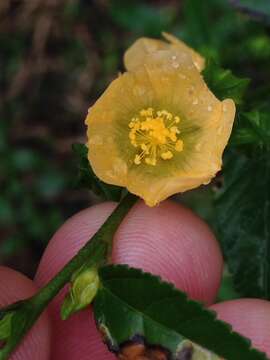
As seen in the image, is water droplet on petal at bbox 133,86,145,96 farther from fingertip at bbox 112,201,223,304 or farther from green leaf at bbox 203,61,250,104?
fingertip at bbox 112,201,223,304

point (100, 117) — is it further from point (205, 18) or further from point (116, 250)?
point (205, 18)

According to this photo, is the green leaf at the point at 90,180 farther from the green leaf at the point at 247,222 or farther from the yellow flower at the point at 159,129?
the green leaf at the point at 247,222

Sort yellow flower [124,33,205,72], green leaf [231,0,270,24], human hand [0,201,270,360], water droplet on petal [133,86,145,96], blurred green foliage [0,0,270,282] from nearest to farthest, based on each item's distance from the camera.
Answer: human hand [0,201,270,360] < water droplet on petal [133,86,145,96] < yellow flower [124,33,205,72] < green leaf [231,0,270,24] < blurred green foliage [0,0,270,282]

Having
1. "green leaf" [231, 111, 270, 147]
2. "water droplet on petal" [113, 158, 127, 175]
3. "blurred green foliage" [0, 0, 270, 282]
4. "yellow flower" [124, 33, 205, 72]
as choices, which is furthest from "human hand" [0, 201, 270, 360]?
"blurred green foliage" [0, 0, 270, 282]

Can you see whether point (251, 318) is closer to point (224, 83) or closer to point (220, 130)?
point (220, 130)

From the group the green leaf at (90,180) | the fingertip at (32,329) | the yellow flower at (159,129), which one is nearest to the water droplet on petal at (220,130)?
the yellow flower at (159,129)

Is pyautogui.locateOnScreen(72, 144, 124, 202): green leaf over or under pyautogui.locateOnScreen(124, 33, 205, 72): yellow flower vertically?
under

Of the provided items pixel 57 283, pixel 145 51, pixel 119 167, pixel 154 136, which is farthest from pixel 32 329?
pixel 145 51
